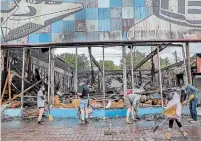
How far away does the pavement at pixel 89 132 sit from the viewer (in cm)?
935

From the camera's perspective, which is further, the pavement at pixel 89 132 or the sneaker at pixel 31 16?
the sneaker at pixel 31 16

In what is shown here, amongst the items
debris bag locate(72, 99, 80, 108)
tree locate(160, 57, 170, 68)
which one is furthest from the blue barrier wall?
tree locate(160, 57, 170, 68)

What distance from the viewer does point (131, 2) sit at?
15.5 m

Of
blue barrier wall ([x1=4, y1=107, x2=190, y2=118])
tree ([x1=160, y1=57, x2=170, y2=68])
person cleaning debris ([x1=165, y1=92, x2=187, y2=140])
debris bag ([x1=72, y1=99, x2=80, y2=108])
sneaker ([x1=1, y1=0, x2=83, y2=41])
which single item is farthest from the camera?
tree ([x1=160, y1=57, x2=170, y2=68])

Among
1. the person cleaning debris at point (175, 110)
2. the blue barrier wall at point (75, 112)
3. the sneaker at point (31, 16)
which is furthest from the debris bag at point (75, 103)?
the person cleaning debris at point (175, 110)

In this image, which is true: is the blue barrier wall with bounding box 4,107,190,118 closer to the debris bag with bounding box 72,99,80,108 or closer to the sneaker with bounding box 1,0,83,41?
the debris bag with bounding box 72,99,80,108

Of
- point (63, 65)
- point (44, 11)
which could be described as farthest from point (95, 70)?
point (44, 11)

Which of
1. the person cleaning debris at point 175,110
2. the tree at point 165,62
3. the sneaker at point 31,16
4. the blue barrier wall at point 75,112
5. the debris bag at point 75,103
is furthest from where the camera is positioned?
the tree at point 165,62

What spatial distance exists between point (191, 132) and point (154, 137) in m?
1.58

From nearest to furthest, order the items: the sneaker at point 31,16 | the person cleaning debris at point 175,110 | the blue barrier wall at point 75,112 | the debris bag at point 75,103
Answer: the person cleaning debris at point 175,110, the blue barrier wall at point 75,112, the debris bag at point 75,103, the sneaker at point 31,16

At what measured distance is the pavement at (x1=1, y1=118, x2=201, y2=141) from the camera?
935 cm

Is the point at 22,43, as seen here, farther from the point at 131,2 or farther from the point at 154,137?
the point at 154,137

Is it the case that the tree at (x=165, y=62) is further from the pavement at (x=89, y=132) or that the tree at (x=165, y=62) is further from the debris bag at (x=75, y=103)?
the pavement at (x=89, y=132)

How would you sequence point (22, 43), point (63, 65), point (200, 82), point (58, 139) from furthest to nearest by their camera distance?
point (63, 65) → point (200, 82) → point (22, 43) → point (58, 139)
